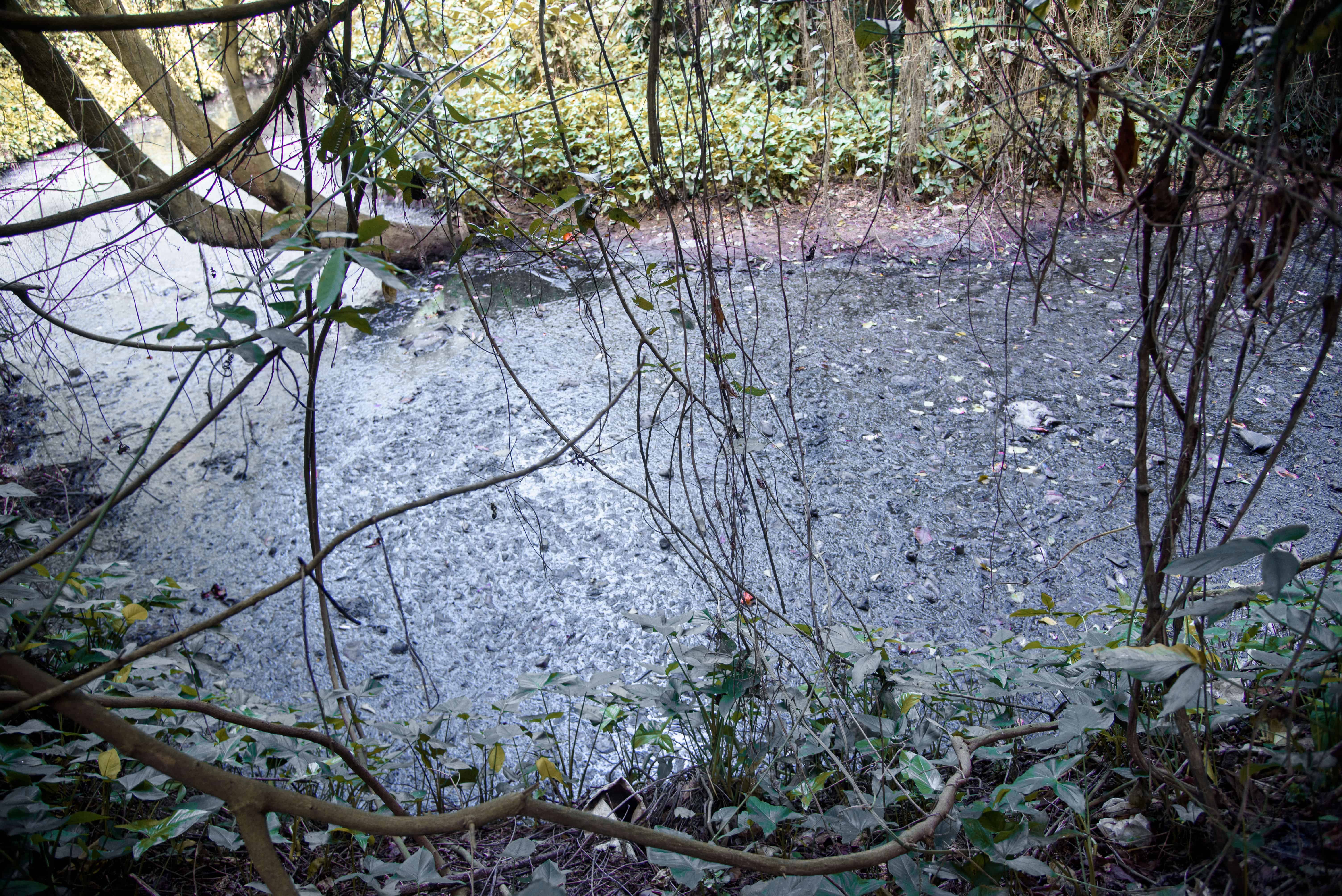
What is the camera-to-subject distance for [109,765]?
1032 mm

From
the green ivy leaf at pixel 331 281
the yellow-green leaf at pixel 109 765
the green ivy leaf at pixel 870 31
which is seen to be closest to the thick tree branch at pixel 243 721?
the yellow-green leaf at pixel 109 765

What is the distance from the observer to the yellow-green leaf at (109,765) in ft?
3.36

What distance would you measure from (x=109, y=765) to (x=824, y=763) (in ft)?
3.56

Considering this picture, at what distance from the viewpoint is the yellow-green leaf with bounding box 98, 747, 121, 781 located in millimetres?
1025

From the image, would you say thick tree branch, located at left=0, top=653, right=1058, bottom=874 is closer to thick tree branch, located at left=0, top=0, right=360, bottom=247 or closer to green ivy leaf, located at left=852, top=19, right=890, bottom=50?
→ thick tree branch, located at left=0, top=0, right=360, bottom=247

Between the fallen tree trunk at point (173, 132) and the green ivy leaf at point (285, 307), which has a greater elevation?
the fallen tree trunk at point (173, 132)

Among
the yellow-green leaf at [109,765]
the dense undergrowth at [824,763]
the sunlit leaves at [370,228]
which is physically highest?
the sunlit leaves at [370,228]

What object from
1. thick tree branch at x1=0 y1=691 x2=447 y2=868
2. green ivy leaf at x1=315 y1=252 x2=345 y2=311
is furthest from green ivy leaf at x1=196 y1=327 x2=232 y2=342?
thick tree branch at x1=0 y1=691 x2=447 y2=868

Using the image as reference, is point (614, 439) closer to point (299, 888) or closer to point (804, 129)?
point (299, 888)

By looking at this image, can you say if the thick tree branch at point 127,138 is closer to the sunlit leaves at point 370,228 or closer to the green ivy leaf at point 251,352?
the green ivy leaf at point 251,352

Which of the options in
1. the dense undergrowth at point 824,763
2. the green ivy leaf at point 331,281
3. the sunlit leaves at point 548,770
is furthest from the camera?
the sunlit leaves at point 548,770

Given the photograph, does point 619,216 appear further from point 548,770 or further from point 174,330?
point 548,770

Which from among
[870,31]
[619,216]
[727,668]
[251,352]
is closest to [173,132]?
[619,216]

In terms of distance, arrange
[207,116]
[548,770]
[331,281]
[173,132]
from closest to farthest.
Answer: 1. [331,281]
2. [548,770]
3. [173,132]
4. [207,116]
